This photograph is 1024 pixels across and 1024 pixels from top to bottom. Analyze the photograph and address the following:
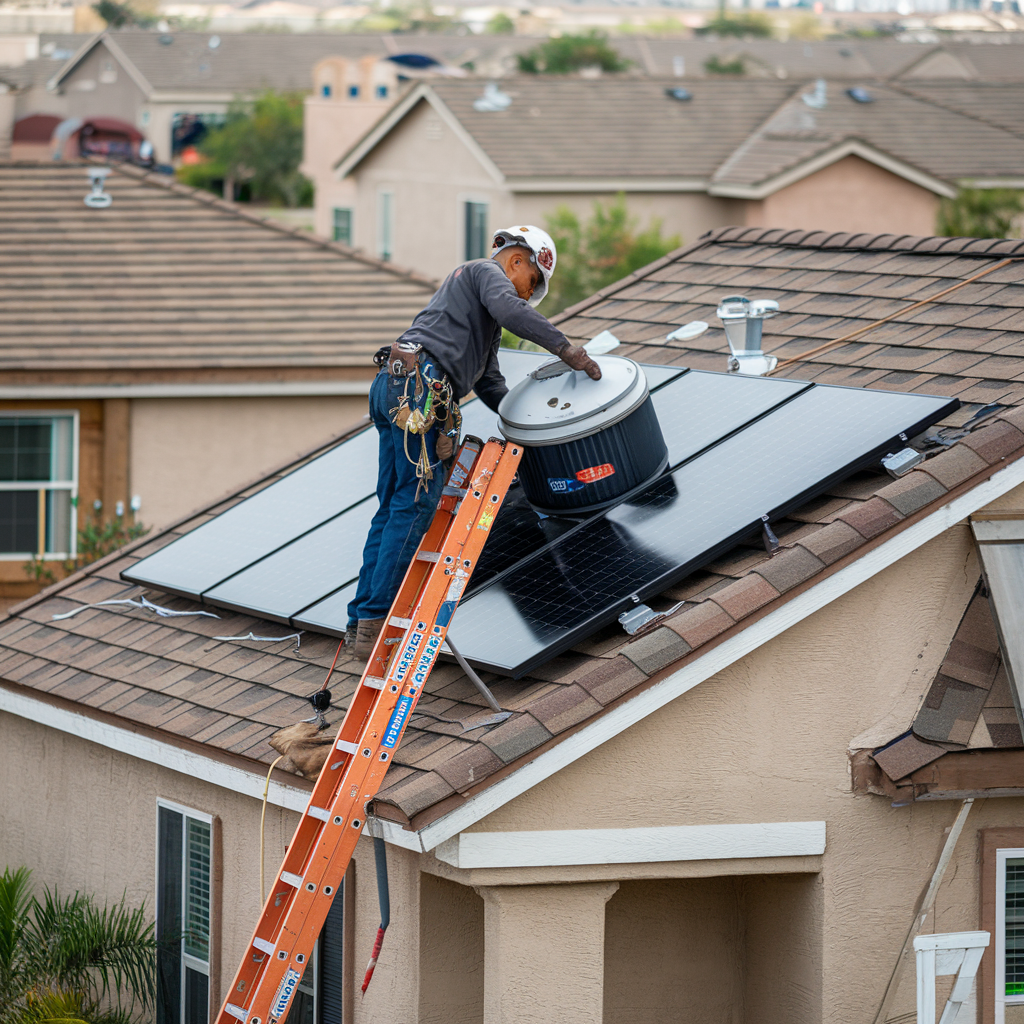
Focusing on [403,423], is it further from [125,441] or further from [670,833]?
[125,441]

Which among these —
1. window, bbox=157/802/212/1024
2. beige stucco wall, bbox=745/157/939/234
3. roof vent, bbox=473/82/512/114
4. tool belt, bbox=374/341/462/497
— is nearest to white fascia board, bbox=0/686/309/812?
window, bbox=157/802/212/1024

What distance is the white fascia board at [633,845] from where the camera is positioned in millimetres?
7203

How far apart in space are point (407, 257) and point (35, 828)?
101 feet

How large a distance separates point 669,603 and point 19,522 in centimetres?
1355

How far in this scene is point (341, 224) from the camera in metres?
48.1

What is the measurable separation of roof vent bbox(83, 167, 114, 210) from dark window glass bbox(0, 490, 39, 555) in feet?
16.6

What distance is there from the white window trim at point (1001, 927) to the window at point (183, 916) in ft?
14.8

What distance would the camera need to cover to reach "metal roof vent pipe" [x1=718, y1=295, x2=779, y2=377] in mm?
10203

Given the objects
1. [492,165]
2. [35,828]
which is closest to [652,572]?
[35,828]

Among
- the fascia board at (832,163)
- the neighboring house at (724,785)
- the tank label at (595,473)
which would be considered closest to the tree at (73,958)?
the neighboring house at (724,785)

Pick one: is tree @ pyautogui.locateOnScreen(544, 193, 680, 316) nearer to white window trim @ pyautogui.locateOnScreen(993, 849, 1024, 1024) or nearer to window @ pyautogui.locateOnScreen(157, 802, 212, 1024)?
window @ pyautogui.locateOnScreen(157, 802, 212, 1024)

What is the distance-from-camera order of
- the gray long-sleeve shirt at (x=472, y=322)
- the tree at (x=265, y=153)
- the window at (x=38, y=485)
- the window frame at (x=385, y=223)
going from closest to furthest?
1. the gray long-sleeve shirt at (x=472, y=322)
2. the window at (x=38, y=485)
3. the window frame at (x=385, y=223)
4. the tree at (x=265, y=153)

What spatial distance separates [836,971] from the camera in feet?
25.5

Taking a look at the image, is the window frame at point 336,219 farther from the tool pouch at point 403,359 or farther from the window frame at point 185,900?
the tool pouch at point 403,359
